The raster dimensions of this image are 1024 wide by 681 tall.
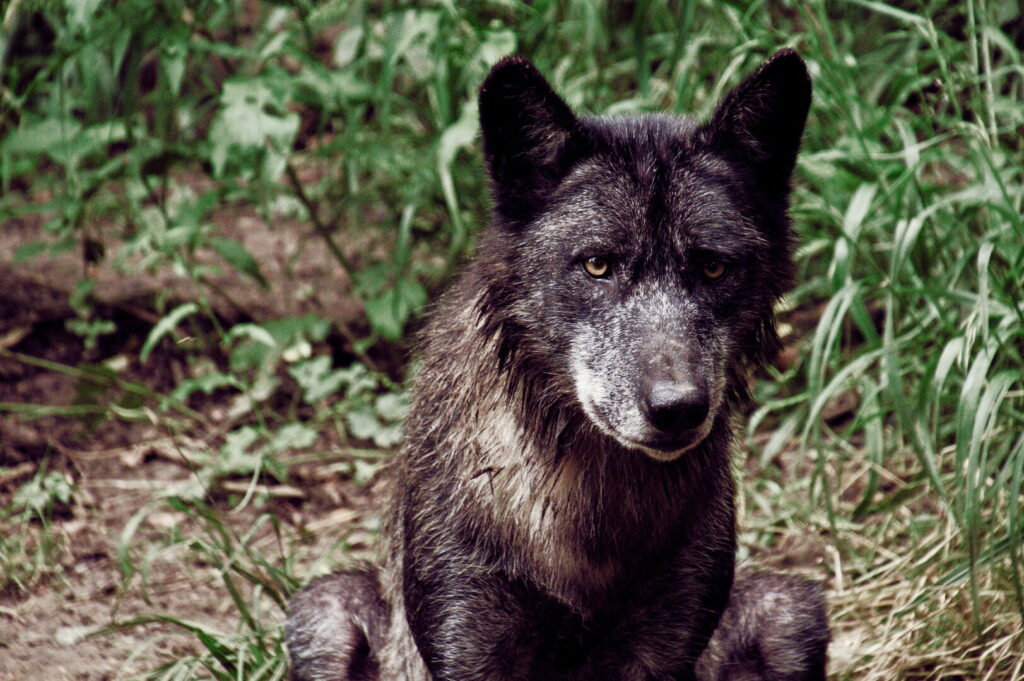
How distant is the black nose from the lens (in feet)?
8.90

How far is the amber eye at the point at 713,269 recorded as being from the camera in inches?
116

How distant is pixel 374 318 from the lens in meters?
5.21

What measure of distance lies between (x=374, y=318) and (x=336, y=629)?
78.4 inches

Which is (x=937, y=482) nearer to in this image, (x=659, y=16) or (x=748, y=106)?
(x=748, y=106)

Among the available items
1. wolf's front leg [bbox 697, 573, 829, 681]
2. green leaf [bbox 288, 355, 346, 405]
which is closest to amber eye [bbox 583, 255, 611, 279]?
wolf's front leg [bbox 697, 573, 829, 681]

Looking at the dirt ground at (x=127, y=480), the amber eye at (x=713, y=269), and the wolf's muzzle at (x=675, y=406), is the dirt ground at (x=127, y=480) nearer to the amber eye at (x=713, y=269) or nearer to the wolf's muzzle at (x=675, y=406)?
the wolf's muzzle at (x=675, y=406)

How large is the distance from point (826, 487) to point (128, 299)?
3707mm

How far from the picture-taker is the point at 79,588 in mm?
4371

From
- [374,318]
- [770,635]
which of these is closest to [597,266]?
[770,635]

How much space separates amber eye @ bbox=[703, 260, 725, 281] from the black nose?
364mm

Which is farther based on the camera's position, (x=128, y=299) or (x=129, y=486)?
(x=128, y=299)

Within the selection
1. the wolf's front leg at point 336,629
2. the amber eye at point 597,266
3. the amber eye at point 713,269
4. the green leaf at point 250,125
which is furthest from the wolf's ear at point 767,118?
the green leaf at point 250,125

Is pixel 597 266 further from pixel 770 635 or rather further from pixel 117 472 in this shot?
pixel 117 472

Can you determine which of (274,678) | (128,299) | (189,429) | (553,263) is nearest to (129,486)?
(189,429)
